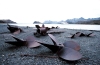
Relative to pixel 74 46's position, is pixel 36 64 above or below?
below

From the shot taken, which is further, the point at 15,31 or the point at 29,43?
the point at 15,31

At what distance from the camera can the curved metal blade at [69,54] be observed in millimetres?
2594

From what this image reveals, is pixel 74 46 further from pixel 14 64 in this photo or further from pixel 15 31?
pixel 15 31

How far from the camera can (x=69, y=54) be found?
2.76 m

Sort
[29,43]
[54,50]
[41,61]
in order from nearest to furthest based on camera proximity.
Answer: [41,61] → [54,50] → [29,43]

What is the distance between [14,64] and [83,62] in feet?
5.63

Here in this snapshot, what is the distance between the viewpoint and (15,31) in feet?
29.2

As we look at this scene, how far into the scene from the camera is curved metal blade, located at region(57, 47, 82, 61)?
2.59 meters

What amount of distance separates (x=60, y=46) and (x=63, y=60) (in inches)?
16.1

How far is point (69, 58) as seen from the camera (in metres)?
2.64

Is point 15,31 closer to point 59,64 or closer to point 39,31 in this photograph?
point 39,31

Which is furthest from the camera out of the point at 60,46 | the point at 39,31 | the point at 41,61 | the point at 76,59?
the point at 39,31

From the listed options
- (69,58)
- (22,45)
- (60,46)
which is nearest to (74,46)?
(60,46)

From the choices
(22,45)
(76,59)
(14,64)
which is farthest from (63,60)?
(22,45)
